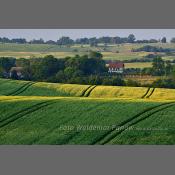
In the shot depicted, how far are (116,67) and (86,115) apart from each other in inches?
88.4

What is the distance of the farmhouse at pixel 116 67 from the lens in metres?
19.7

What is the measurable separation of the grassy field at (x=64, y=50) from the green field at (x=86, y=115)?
1148mm

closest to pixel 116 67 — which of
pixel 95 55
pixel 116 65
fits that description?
pixel 116 65

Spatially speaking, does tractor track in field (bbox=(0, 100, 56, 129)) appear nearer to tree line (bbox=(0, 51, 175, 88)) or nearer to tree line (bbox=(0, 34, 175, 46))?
tree line (bbox=(0, 51, 175, 88))

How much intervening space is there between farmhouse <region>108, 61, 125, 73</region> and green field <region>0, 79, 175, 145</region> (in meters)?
0.64

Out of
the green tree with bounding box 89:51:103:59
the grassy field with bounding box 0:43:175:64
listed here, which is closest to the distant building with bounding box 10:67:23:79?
the grassy field with bounding box 0:43:175:64

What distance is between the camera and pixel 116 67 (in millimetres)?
19766

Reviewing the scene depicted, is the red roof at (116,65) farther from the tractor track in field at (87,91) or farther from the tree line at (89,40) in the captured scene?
the tractor track in field at (87,91)

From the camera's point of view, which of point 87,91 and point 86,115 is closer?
point 86,115

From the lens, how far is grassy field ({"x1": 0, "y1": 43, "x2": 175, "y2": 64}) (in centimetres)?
1970

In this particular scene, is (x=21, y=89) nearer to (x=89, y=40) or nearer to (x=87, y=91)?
(x=87, y=91)

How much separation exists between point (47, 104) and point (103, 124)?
2.06 metres

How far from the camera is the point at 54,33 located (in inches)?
752

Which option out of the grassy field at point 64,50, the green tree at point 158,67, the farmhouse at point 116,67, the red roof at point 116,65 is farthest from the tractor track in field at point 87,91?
the green tree at point 158,67
